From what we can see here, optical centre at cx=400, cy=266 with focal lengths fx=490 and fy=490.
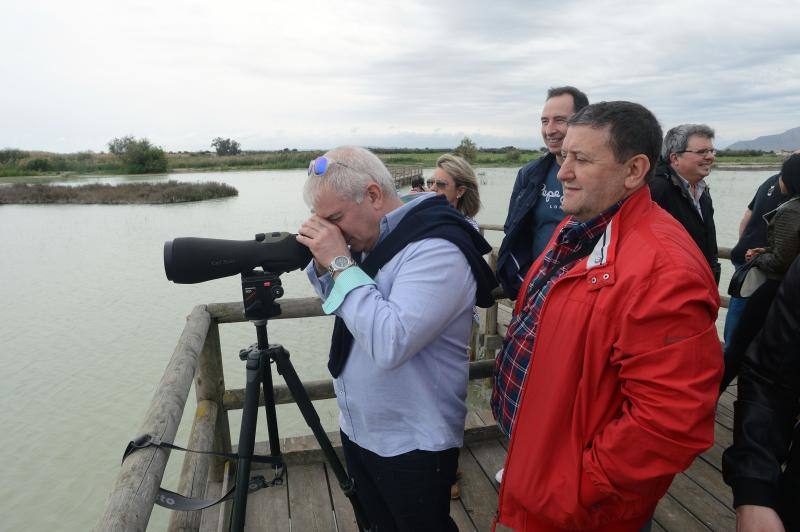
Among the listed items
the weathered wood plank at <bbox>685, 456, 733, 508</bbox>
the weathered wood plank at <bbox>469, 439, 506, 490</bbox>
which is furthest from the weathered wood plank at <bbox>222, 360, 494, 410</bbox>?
the weathered wood plank at <bbox>685, 456, 733, 508</bbox>

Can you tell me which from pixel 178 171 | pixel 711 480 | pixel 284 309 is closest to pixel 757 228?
pixel 711 480

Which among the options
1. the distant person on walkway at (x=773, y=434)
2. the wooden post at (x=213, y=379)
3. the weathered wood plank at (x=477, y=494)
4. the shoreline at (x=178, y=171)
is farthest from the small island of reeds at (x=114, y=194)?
the distant person on walkway at (x=773, y=434)

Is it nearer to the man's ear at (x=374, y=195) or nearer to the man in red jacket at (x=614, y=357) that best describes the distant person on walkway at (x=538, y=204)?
the man in red jacket at (x=614, y=357)

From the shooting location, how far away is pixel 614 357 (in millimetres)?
1016

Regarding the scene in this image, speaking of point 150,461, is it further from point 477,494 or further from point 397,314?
point 477,494

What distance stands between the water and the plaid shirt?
3.83 metres

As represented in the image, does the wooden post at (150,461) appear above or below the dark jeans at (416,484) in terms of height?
above

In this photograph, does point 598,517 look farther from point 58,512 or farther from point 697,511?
point 58,512

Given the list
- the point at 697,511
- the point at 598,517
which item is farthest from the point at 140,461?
the point at 697,511

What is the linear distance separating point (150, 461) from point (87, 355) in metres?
7.22

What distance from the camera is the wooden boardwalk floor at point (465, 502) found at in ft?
6.72

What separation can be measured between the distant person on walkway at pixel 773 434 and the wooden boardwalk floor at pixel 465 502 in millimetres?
1265

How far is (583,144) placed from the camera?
1.14 meters

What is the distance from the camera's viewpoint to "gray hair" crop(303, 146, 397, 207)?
1227mm
